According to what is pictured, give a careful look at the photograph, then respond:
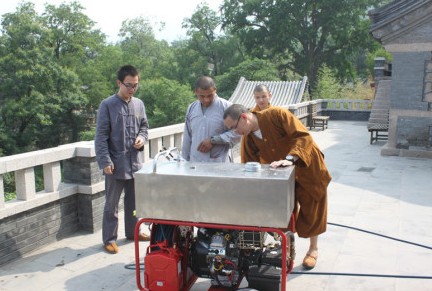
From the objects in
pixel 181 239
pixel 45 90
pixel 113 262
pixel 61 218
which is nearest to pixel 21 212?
pixel 61 218

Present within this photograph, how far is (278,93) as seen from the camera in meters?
18.2

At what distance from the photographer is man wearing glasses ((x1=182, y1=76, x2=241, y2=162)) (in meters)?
4.00

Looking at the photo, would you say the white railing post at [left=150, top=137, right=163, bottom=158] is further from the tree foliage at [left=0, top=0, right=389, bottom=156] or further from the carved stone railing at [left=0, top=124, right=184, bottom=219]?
the tree foliage at [left=0, top=0, right=389, bottom=156]

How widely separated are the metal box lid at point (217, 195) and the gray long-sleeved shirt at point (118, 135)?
1381 millimetres

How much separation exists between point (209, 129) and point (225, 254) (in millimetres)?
1354

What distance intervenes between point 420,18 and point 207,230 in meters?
8.45

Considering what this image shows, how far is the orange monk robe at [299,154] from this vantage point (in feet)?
11.4

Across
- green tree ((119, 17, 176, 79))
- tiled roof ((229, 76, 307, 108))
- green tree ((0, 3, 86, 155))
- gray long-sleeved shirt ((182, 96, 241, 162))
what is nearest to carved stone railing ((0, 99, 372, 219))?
gray long-sleeved shirt ((182, 96, 241, 162))

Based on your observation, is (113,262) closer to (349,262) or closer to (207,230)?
(207,230)

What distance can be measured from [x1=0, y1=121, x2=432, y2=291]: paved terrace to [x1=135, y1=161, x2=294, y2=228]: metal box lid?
1.09 metres

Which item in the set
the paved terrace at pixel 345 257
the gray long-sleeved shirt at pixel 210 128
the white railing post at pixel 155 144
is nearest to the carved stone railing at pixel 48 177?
the gray long-sleeved shirt at pixel 210 128

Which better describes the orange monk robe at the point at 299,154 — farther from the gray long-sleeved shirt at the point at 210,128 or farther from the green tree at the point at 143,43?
the green tree at the point at 143,43

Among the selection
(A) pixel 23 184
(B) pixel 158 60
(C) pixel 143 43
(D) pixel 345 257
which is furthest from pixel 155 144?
(C) pixel 143 43

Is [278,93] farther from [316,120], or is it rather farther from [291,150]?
[291,150]
